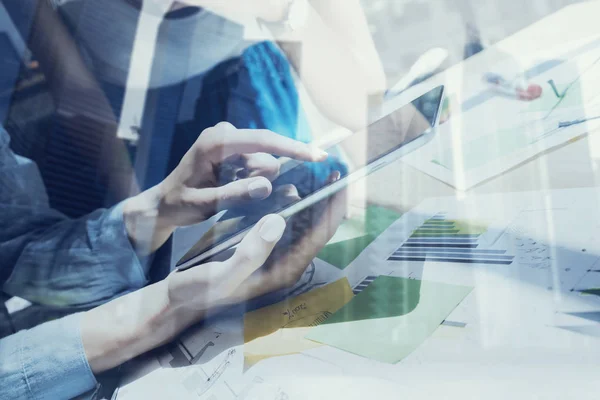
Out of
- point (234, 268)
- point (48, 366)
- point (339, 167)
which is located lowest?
point (48, 366)

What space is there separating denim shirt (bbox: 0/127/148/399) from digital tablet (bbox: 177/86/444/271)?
125 mm

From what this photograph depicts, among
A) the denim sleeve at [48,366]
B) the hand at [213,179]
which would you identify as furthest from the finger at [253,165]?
the denim sleeve at [48,366]

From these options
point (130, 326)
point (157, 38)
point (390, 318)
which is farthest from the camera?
point (157, 38)

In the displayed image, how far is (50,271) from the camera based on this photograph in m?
0.53

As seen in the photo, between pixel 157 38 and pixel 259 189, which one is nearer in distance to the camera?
pixel 259 189

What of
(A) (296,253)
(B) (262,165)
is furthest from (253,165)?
(A) (296,253)

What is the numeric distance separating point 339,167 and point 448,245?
0.13 meters

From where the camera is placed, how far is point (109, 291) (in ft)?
1.62

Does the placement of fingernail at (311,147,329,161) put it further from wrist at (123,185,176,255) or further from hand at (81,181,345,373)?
wrist at (123,185,176,255)

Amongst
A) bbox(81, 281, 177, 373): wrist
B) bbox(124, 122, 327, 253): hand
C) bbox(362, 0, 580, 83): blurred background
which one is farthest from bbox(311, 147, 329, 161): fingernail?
bbox(81, 281, 177, 373): wrist

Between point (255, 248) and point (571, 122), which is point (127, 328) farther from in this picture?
point (571, 122)

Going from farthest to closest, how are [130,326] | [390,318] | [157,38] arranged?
[157,38]
[130,326]
[390,318]

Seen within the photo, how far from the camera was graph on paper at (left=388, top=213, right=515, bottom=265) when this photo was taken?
0.34 m

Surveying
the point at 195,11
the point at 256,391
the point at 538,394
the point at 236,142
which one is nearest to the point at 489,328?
the point at 538,394
